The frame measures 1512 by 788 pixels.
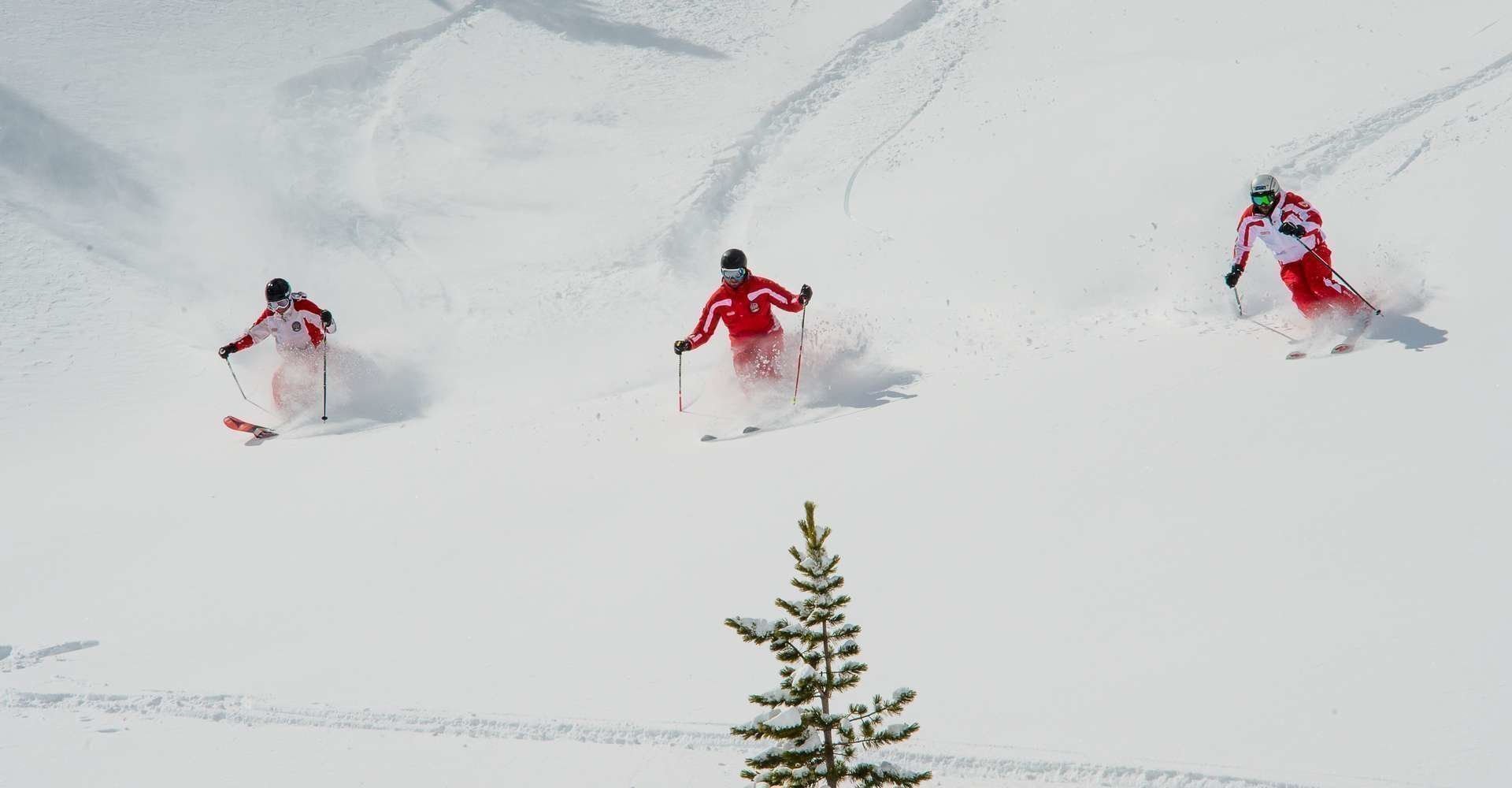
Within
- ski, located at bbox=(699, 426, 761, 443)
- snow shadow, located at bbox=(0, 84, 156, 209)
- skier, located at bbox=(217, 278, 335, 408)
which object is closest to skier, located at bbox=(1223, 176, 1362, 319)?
ski, located at bbox=(699, 426, 761, 443)

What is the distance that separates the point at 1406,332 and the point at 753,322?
5.28 meters

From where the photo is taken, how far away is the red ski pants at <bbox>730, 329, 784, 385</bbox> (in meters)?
10.8

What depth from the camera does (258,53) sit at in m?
19.6

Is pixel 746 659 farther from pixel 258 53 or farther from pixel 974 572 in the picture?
pixel 258 53

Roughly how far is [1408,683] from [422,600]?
19.0 ft

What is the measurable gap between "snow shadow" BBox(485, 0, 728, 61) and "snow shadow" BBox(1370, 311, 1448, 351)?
11790mm

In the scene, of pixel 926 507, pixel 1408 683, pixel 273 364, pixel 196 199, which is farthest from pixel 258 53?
pixel 1408 683

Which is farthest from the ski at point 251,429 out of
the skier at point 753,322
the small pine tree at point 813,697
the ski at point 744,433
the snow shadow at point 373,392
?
the small pine tree at point 813,697

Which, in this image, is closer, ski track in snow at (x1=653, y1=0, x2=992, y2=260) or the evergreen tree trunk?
the evergreen tree trunk

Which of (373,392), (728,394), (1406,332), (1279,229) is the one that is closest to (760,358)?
(728,394)

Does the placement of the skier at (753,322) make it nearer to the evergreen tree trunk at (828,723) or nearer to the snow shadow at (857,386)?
the snow shadow at (857,386)

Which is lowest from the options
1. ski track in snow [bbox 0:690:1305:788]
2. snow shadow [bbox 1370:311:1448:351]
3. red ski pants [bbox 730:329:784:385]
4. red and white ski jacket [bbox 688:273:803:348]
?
ski track in snow [bbox 0:690:1305:788]

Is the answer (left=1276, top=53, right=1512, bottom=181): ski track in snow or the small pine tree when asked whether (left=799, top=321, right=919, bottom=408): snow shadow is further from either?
the small pine tree

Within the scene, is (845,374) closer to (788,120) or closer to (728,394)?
(728,394)
